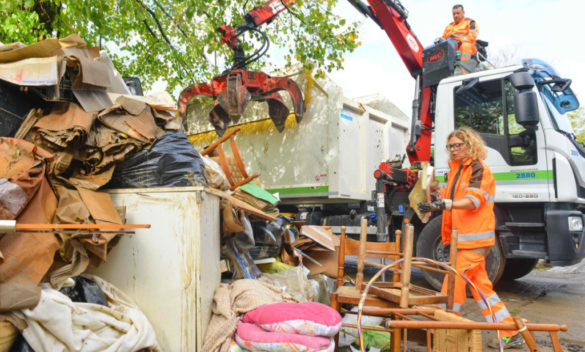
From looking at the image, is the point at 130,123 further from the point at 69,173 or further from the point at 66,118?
the point at 69,173

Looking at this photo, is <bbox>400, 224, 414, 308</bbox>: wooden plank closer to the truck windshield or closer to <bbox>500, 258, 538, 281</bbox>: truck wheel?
the truck windshield

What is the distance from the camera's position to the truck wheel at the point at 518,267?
17.7ft

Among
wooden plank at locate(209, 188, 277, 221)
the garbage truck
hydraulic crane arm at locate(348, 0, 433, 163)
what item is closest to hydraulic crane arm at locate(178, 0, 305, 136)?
the garbage truck

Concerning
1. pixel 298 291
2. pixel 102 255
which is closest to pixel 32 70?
pixel 102 255

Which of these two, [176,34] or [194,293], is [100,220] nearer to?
[194,293]

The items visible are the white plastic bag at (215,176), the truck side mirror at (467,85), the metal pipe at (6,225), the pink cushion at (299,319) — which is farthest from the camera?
the truck side mirror at (467,85)

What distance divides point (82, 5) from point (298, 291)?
3.14 meters

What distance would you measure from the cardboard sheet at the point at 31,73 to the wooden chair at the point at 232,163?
3.78 ft

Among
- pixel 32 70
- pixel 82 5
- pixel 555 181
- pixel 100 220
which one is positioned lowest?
pixel 100 220

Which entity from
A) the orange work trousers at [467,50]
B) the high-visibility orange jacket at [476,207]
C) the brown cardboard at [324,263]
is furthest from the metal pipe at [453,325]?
the orange work trousers at [467,50]

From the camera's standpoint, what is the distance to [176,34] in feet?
25.2

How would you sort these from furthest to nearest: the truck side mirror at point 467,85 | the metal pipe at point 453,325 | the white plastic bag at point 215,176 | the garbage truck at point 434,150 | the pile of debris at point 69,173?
the truck side mirror at point 467,85 → the garbage truck at point 434,150 → the white plastic bag at point 215,176 → the pile of debris at point 69,173 → the metal pipe at point 453,325

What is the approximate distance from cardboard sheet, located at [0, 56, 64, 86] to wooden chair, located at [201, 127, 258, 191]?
3.78 ft

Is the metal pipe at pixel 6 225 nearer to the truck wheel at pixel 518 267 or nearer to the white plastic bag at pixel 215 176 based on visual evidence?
the white plastic bag at pixel 215 176
